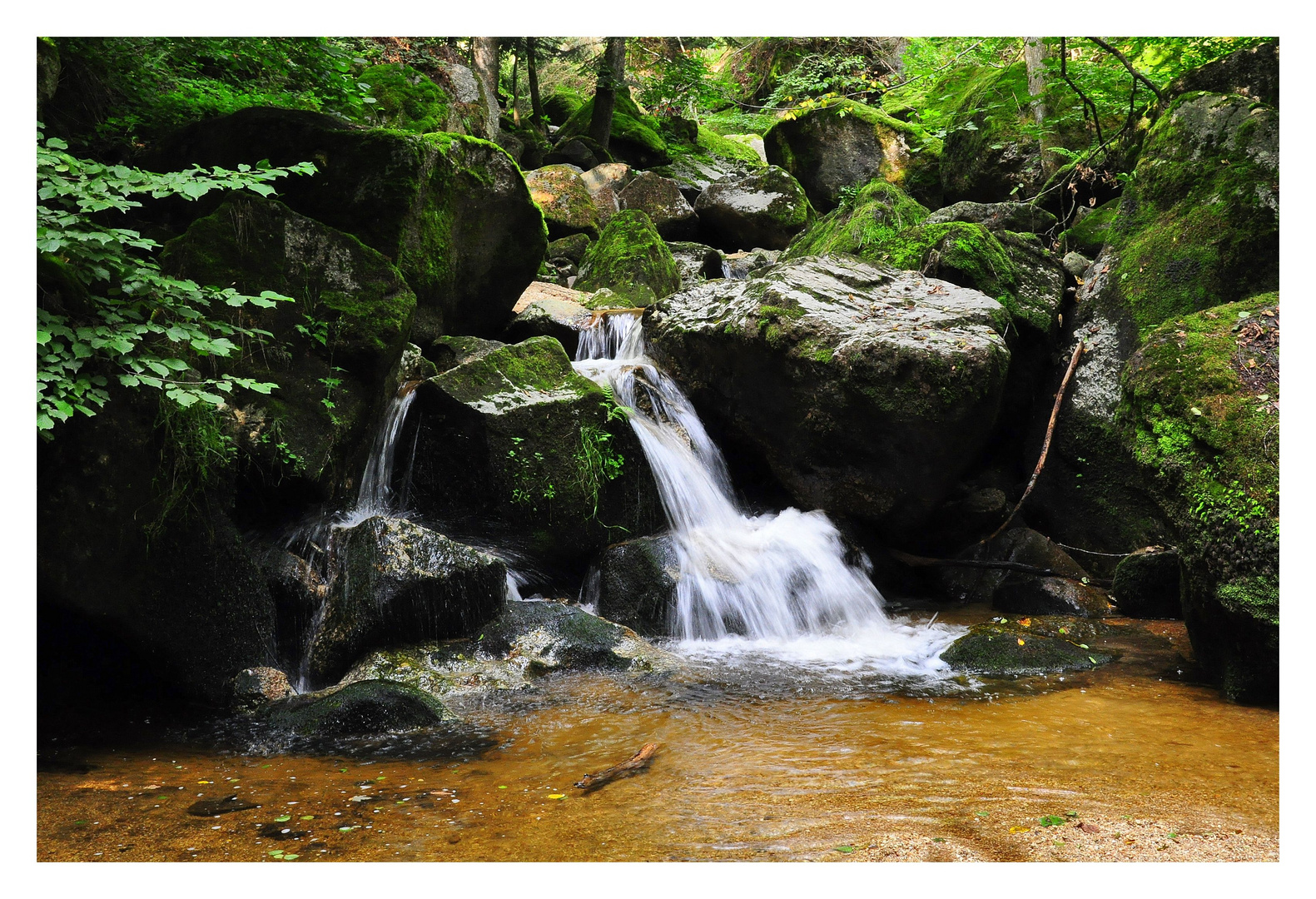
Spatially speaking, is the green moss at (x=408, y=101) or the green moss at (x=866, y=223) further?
the green moss at (x=408, y=101)

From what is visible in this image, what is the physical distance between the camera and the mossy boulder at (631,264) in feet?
34.2

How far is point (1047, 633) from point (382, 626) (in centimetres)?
433

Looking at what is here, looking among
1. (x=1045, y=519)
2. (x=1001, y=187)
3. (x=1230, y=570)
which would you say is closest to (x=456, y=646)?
(x=1230, y=570)

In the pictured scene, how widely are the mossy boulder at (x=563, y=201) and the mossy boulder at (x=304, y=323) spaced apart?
24.4 ft

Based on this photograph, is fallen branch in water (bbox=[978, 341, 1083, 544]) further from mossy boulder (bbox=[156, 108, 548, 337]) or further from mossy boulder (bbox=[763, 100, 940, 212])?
mossy boulder (bbox=[763, 100, 940, 212])

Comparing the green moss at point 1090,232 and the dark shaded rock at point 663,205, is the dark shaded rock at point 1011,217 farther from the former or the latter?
the dark shaded rock at point 663,205

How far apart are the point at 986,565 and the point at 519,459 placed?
411 cm

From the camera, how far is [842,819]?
2.81m

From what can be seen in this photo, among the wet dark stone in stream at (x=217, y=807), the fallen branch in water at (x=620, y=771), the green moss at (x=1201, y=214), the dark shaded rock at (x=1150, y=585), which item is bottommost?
the fallen branch in water at (x=620, y=771)

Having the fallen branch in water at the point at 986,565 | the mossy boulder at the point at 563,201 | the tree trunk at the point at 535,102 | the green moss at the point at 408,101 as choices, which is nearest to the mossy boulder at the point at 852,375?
the fallen branch in water at the point at 986,565

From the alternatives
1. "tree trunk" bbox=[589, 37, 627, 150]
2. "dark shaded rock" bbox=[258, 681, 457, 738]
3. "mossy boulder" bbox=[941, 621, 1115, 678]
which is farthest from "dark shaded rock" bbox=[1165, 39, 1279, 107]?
"tree trunk" bbox=[589, 37, 627, 150]

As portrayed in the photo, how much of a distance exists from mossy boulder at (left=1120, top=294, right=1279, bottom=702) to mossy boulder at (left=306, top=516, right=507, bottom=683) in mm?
4087

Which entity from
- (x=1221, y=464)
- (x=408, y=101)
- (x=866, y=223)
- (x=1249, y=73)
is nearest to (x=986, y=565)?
(x=1221, y=464)

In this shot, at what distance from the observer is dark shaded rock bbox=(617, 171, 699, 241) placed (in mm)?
13758
